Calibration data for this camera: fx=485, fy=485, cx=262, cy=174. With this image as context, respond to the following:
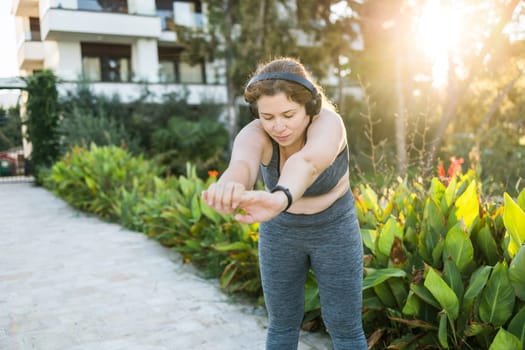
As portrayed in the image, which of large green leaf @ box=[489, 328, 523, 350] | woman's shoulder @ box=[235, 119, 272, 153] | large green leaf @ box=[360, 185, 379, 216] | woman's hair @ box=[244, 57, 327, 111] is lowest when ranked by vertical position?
large green leaf @ box=[489, 328, 523, 350]

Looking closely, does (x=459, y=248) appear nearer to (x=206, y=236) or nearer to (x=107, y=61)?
(x=206, y=236)

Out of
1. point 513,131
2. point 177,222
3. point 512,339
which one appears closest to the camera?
point 512,339

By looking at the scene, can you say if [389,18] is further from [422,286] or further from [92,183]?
[422,286]

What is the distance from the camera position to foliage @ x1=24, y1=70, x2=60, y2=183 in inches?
552

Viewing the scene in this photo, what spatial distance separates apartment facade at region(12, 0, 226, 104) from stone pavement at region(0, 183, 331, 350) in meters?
14.9

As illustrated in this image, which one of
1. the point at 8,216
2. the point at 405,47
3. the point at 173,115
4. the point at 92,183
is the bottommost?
the point at 8,216

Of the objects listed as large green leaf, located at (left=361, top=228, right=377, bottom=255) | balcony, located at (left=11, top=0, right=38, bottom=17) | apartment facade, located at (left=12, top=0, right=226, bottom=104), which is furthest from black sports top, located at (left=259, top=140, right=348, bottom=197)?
balcony, located at (left=11, top=0, right=38, bottom=17)

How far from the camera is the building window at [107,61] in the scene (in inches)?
897

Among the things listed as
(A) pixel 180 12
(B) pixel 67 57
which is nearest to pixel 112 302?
(B) pixel 67 57

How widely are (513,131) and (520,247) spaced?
10.4 m

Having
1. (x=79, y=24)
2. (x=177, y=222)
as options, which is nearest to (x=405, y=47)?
(x=177, y=222)

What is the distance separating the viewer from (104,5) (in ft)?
72.6

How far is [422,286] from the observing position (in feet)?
8.25

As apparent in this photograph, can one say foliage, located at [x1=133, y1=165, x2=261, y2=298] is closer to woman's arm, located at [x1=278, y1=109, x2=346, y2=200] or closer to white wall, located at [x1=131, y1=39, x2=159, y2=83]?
woman's arm, located at [x1=278, y1=109, x2=346, y2=200]
